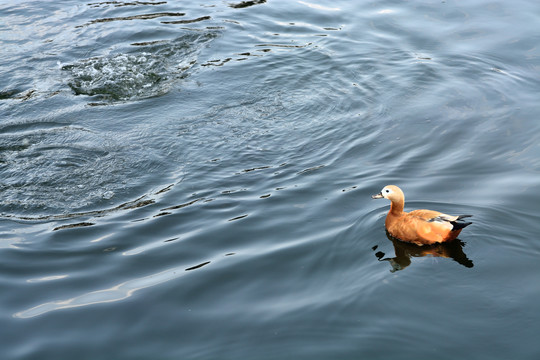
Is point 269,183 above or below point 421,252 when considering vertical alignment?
Result: above

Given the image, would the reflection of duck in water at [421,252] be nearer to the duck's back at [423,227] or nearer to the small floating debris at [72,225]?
the duck's back at [423,227]

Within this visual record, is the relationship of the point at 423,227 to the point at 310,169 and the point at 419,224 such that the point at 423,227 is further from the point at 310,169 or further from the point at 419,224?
the point at 310,169

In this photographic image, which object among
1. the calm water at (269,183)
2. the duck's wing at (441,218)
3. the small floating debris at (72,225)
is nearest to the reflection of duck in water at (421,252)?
the calm water at (269,183)

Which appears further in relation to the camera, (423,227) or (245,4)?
(245,4)

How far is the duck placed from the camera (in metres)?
5.55

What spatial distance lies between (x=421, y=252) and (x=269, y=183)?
2.10 meters

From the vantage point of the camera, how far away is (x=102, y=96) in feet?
31.6

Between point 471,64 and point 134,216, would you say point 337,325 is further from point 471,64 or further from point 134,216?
point 471,64

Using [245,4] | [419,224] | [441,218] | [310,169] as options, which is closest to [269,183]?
[310,169]

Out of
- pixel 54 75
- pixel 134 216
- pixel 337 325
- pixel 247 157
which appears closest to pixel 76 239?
pixel 134 216

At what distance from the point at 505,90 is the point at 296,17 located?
5243mm

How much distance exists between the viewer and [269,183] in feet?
23.3

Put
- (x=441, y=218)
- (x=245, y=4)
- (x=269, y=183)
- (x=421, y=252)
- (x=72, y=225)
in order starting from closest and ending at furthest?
(x=441, y=218) < (x=421, y=252) < (x=72, y=225) < (x=269, y=183) < (x=245, y=4)

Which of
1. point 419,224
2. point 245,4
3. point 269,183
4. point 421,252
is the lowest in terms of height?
point 421,252
